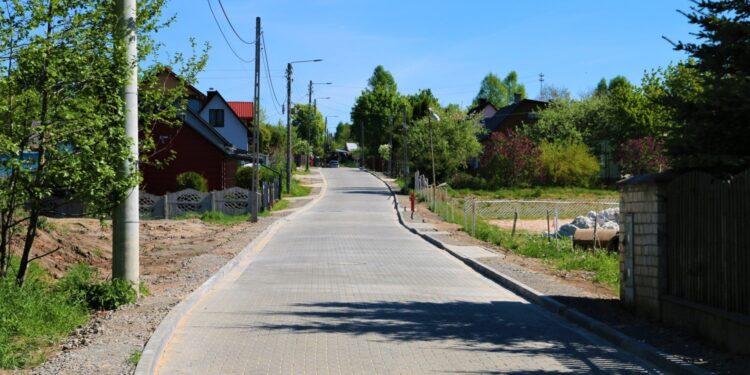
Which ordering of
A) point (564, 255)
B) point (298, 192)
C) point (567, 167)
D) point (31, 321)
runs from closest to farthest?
point (31, 321)
point (564, 255)
point (567, 167)
point (298, 192)

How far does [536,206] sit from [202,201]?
60.8 feet

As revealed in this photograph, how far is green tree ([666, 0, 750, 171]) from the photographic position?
32.0ft

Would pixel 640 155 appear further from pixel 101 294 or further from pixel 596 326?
pixel 101 294

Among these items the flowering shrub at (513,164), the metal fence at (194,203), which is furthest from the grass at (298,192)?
the metal fence at (194,203)

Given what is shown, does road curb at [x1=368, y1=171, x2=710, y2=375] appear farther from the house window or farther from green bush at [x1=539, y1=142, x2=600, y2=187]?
the house window

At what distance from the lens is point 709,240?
29.9ft

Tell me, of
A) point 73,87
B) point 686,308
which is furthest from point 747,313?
point 73,87

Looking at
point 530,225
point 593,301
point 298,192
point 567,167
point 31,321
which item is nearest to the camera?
point 31,321

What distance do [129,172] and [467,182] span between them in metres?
51.5

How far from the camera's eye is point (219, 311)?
11680 millimetres

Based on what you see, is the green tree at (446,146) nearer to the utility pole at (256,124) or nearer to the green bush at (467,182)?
the green bush at (467,182)

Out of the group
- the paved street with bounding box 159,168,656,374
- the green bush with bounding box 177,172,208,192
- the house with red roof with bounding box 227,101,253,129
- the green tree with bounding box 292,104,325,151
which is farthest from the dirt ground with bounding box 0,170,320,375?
the green tree with bounding box 292,104,325,151

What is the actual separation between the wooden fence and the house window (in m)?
73.9

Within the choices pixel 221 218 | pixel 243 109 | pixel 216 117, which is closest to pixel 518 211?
pixel 221 218
